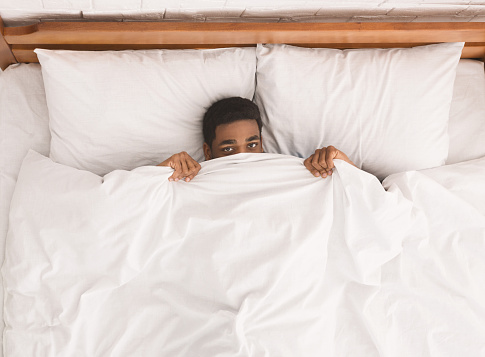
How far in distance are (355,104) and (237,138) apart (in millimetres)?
437

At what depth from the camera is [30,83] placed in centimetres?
141

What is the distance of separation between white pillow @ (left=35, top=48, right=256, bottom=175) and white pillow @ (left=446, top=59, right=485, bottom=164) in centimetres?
81

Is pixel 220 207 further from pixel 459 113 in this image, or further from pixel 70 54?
pixel 459 113

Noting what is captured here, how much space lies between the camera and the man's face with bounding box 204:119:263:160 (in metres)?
1.31

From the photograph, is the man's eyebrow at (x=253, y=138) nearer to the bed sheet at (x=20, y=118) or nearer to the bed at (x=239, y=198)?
the bed at (x=239, y=198)

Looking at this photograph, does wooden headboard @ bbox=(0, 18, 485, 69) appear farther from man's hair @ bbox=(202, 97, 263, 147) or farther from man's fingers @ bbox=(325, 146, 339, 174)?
man's fingers @ bbox=(325, 146, 339, 174)

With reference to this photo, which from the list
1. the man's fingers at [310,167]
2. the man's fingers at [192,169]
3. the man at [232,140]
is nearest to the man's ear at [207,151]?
the man at [232,140]

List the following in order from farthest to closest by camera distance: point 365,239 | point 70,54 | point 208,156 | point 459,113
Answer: point 459,113 → point 208,156 → point 70,54 → point 365,239

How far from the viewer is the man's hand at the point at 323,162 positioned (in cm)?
125

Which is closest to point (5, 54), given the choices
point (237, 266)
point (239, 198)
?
point (239, 198)

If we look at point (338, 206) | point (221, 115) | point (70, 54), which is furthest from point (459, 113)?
point (70, 54)

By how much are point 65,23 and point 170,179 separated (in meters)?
0.58

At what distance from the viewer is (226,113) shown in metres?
1.32

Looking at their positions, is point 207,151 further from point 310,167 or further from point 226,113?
point 310,167
